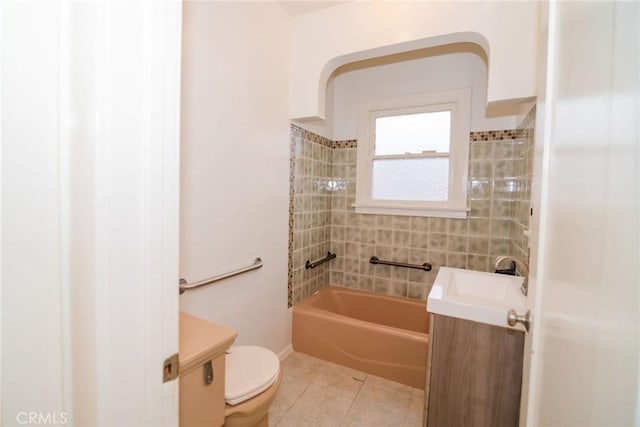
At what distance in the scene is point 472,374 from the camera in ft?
4.45

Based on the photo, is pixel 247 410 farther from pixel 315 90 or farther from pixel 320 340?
pixel 315 90

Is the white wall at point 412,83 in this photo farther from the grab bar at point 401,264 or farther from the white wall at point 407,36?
the grab bar at point 401,264

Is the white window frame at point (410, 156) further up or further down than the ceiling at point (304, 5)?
further down

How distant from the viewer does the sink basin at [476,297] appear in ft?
4.27

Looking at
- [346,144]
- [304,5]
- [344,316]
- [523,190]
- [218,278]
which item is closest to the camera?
[218,278]

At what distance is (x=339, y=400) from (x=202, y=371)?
129cm

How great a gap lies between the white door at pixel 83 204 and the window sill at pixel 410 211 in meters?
2.54

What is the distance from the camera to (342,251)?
314 centimetres

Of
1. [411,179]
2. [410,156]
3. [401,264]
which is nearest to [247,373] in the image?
[401,264]

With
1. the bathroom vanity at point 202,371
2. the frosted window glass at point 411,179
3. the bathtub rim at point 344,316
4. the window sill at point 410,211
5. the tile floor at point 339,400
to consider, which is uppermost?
the frosted window glass at point 411,179

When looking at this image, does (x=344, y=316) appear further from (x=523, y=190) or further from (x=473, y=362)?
(x=523, y=190)

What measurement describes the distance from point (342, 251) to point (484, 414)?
1.95 m

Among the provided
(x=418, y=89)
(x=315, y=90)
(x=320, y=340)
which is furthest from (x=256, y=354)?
(x=418, y=89)

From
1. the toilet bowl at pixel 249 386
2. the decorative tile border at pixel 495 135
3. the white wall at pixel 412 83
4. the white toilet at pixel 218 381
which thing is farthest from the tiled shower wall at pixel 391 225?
the white toilet at pixel 218 381
